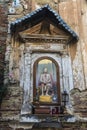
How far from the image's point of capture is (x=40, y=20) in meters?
9.48

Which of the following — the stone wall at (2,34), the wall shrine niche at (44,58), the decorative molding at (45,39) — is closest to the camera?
the wall shrine niche at (44,58)

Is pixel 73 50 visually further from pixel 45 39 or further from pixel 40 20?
pixel 40 20

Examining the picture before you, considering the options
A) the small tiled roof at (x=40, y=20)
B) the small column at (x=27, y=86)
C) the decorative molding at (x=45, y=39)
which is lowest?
the small column at (x=27, y=86)

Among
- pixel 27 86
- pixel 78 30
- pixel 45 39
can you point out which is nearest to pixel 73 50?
pixel 78 30

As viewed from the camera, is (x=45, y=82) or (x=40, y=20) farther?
(x=40, y=20)

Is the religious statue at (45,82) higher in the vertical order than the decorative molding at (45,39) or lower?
lower

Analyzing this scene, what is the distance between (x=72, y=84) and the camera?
28.6 ft

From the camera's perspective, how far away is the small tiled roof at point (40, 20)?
30.0 feet

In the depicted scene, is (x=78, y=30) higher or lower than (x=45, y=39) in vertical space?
higher

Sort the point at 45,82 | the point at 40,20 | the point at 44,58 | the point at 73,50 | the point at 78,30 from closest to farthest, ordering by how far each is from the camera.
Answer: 1. the point at 45,82
2. the point at 44,58
3. the point at 73,50
4. the point at 40,20
5. the point at 78,30

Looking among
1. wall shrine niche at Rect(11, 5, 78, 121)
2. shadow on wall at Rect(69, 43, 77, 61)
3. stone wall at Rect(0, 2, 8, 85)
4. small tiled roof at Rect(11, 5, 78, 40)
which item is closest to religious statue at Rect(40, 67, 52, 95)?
wall shrine niche at Rect(11, 5, 78, 121)

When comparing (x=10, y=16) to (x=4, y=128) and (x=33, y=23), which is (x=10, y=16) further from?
(x=4, y=128)

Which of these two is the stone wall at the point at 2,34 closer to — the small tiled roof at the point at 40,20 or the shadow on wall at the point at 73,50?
the small tiled roof at the point at 40,20

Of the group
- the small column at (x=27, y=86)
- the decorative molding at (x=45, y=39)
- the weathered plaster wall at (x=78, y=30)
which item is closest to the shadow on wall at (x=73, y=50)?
the weathered plaster wall at (x=78, y=30)
